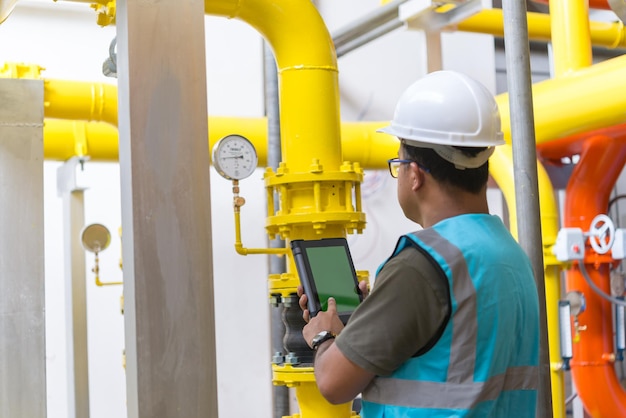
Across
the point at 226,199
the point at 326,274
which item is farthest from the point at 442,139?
the point at 226,199

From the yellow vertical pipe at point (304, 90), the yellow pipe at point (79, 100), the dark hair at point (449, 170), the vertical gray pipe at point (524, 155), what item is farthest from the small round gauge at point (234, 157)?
the dark hair at point (449, 170)

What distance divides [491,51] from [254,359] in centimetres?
314

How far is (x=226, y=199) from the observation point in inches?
241

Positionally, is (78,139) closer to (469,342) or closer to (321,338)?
(321,338)

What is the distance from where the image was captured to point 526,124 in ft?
7.67

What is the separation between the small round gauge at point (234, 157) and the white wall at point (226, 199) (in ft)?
7.52

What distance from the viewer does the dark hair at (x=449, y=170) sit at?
1.56 metres

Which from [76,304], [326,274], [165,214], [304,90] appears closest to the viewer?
[165,214]

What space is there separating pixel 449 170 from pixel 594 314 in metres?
3.93

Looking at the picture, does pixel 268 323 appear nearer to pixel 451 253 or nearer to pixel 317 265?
pixel 317 265

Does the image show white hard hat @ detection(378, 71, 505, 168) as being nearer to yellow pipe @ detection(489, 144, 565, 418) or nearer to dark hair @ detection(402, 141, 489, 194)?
dark hair @ detection(402, 141, 489, 194)

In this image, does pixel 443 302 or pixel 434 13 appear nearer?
pixel 443 302

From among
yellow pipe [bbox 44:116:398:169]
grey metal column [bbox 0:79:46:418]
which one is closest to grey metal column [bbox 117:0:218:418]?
grey metal column [bbox 0:79:46:418]

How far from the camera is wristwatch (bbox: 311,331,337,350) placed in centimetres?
160
